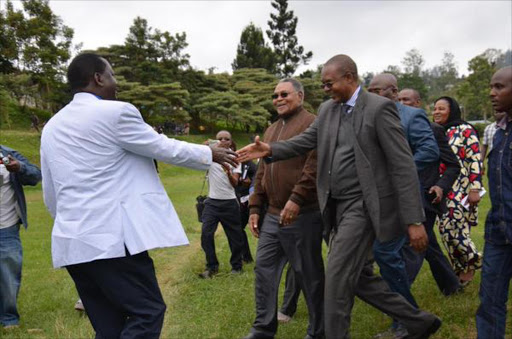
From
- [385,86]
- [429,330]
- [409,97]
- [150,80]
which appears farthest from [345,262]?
[150,80]

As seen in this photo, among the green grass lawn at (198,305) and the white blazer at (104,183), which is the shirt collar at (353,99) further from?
the green grass lawn at (198,305)

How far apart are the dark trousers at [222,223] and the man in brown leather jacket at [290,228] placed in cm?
251

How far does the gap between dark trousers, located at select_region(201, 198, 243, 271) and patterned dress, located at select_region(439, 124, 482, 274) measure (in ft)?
9.32

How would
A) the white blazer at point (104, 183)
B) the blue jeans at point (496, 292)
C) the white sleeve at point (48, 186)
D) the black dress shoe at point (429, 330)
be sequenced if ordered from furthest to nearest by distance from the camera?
1. the black dress shoe at point (429, 330)
2. the blue jeans at point (496, 292)
3. the white sleeve at point (48, 186)
4. the white blazer at point (104, 183)

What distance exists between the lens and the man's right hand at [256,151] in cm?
387

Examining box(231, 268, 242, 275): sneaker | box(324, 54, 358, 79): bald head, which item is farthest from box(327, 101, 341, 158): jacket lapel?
box(231, 268, 242, 275): sneaker

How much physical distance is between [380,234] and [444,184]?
1.63 meters

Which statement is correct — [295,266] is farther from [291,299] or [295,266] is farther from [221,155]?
[221,155]

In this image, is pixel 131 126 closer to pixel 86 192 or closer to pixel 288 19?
pixel 86 192

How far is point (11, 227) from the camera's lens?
5.09m

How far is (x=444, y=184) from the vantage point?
469 centimetres

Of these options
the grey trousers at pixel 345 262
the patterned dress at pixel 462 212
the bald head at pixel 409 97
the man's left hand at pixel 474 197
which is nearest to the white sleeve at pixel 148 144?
the grey trousers at pixel 345 262

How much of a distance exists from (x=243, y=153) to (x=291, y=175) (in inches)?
24.5

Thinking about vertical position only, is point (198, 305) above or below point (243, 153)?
below
